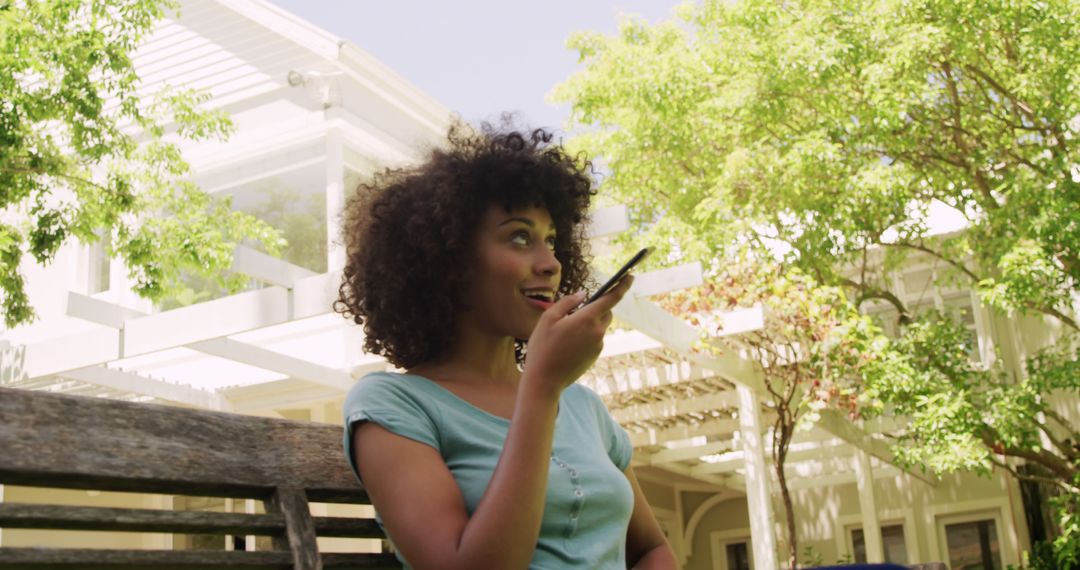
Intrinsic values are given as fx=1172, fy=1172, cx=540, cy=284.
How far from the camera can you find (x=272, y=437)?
158cm

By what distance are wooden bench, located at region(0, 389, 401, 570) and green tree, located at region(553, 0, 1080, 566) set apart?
689 centimetres

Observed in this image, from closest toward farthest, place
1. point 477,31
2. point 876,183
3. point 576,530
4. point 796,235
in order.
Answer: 1. point 576,530
2. point 876,183
3. point 796,235
4. point 477,31

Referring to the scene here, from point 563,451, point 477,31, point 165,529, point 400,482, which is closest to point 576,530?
point 563,451

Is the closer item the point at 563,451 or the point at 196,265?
the point at 563,451

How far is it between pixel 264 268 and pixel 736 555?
334 inches

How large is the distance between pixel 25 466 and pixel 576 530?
67 centimetres

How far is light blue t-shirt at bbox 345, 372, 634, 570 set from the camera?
1.48 meters

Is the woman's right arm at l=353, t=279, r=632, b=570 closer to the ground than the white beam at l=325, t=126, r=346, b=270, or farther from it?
closer to the ground

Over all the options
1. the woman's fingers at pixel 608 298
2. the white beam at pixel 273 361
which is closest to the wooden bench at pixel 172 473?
the woman's fingers at pixel 608 298

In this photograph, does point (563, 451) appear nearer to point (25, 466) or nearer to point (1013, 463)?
point (25, 466)

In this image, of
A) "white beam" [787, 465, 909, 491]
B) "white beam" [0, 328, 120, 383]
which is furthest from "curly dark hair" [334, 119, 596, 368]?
"white beam" [787, 465, 909, 491]

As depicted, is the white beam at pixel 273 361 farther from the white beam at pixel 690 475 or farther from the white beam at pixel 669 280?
the white beam at pixel 690 475

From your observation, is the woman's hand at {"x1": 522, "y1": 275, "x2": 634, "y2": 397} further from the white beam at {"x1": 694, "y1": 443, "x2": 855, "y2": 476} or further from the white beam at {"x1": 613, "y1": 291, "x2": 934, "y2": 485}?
the white beam at {"x1": 694, "y1": 443, "x2": 855, "y2": 476}

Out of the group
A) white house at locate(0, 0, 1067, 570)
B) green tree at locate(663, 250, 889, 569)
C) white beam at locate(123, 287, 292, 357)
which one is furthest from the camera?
green tree at locate(663, 250, 889, 569)
